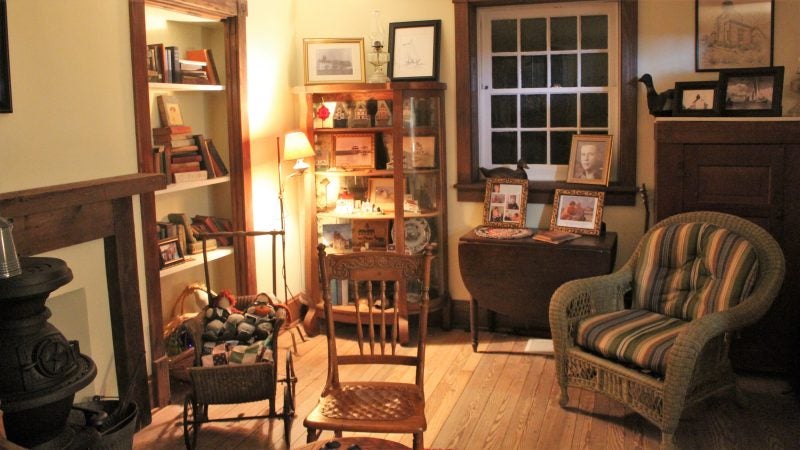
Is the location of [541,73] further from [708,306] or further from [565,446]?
[565,446]

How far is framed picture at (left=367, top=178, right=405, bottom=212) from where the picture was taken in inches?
192

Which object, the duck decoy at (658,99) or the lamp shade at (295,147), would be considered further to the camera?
the lamp shade at (295,147)

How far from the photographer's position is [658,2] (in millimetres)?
4434

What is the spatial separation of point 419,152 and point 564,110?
913 mm

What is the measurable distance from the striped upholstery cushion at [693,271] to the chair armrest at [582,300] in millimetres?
89

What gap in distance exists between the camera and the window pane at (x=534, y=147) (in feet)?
16.2

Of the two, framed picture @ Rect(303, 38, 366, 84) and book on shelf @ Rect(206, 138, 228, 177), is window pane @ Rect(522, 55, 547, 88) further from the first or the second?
book on shelf @ Rect(206, 138, 228, 177)

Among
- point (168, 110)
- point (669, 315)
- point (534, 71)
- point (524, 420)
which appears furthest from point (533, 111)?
point (168, 110)

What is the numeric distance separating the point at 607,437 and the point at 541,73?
231 cm

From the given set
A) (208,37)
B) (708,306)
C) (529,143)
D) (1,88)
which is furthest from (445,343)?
(1,88)

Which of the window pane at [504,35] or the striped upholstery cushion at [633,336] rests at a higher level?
the window pane at [504,35]

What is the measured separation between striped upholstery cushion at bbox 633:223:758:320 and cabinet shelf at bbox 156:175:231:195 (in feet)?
7.43

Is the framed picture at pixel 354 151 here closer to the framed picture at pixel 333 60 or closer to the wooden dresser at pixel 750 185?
the framed picture at pixel 333 60

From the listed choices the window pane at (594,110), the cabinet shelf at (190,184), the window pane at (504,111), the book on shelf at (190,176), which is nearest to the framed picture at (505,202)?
the window pane at (504,111)
